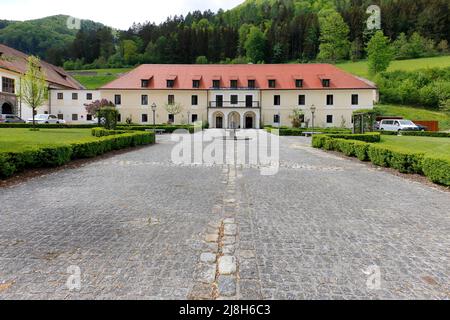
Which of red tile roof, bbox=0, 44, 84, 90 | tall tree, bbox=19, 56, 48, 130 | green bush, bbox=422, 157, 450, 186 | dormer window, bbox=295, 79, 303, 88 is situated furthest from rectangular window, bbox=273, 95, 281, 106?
green bush, bbox=422, 157, 450, 186

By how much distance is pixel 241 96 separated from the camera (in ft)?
157

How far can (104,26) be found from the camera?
11406cm

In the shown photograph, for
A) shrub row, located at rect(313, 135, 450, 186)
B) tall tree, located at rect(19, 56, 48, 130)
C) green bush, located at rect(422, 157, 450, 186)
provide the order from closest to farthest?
green bush, located at rect(422, 157, 450, 186), shrub row, located at rect(313, 135, 450, 186), tall tree, located at rect(19, 56, 48, 130)

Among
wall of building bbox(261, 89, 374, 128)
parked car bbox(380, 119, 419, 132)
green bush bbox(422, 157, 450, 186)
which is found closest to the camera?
green bush bbox(422, 157, 450, 186)

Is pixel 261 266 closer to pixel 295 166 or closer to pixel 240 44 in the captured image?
pixel 295 166

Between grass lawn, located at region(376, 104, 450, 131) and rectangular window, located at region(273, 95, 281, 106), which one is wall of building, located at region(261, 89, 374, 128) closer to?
rectangular window, located at region(273, 95, 281, 106)

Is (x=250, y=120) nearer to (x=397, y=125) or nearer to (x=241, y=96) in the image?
(x=241, y=96)

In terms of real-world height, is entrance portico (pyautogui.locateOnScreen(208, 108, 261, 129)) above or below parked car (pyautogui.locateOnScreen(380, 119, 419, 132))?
above

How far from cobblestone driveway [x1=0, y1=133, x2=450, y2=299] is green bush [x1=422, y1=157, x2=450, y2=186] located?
0.52m

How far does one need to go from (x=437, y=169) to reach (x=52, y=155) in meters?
11.6

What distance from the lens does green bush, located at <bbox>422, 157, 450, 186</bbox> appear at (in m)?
8.74

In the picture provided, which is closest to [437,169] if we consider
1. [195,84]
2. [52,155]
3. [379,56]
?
[52,155]

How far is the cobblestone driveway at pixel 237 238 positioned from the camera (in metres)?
3.31
